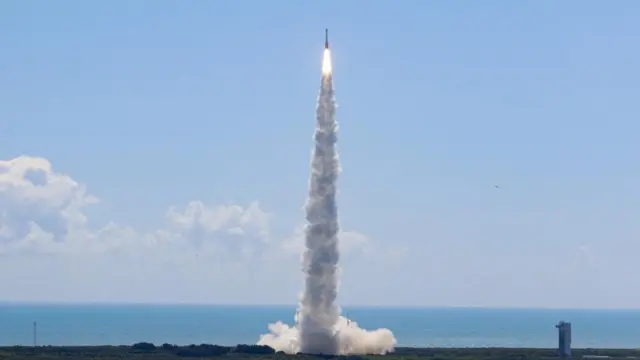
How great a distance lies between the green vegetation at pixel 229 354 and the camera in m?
122

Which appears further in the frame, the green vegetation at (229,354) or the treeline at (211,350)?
the treeline at (211,350)

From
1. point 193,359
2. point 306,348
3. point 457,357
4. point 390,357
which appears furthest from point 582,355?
point 193,359

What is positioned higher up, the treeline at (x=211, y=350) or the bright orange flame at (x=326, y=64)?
the bright orange flame at (x=326, y=64)

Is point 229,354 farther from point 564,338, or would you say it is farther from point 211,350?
point 564,338

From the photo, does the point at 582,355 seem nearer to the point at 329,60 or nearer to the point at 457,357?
the point at 457,357

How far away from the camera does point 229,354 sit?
128 metres

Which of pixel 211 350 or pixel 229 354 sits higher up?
pixel 211 350

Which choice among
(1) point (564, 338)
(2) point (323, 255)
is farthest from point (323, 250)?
(1) point (564, 338)

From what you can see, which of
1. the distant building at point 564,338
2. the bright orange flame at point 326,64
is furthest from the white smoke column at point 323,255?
the distant building at point 564,338

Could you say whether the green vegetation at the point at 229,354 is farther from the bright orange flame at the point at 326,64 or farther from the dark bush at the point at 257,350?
the bright orange flame at the point at 326,64

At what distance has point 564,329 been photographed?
135m

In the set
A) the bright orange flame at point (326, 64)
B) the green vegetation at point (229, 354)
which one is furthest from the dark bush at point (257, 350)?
the bright orange flame at point (326, 64)

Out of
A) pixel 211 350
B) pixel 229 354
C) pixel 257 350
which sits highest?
pixel 257 350

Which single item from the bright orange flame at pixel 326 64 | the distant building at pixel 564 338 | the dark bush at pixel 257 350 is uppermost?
the bright orange flame at pixel 326 64
